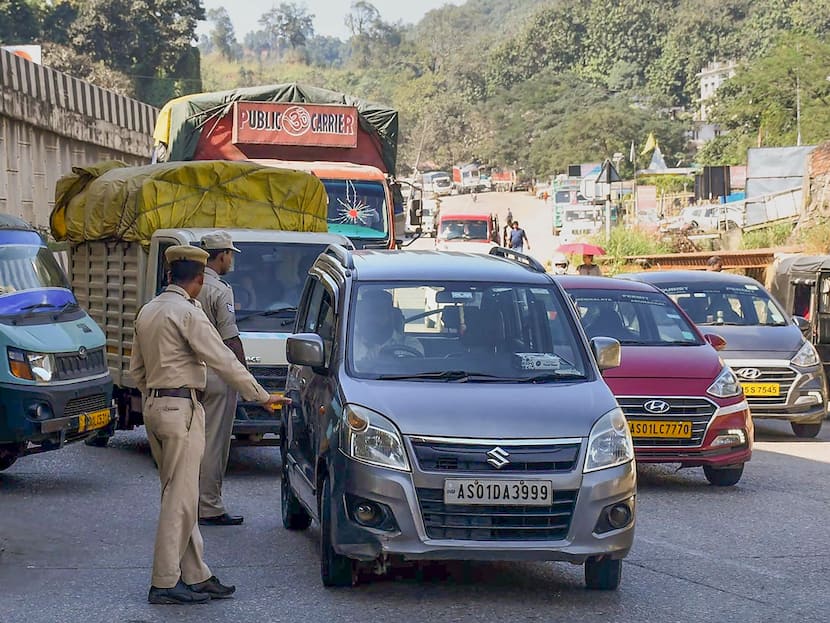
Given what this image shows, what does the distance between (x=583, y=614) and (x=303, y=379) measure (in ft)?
8.59

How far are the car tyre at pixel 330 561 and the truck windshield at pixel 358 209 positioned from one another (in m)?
12.5

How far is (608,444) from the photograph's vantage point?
7336 millimetres

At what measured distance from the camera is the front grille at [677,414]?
1134 centimetres

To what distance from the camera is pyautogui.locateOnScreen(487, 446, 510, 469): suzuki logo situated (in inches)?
278

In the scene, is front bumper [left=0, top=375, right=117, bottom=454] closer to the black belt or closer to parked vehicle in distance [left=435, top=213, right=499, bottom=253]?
the black belt

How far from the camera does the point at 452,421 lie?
717 centimetres

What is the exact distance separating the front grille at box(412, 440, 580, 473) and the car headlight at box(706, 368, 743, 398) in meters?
4.66

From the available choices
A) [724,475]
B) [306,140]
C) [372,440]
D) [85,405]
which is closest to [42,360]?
[85,405]

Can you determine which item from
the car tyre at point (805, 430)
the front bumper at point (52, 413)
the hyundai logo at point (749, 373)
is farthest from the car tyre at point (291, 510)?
the car tyre at point (805, 430)

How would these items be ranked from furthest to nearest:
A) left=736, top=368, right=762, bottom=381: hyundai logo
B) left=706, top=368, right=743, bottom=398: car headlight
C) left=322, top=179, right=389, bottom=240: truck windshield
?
left=322, top=179, right=389, bottom=240: truck windshield → left=736, top=368, right=762, bottom=381: hyundai logo → left=706, top=368, right=743, bottom=398: car headlight

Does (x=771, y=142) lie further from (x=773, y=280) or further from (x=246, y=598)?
(x=246, y=598)

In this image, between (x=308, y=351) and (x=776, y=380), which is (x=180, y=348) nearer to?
(x=308, y=351)

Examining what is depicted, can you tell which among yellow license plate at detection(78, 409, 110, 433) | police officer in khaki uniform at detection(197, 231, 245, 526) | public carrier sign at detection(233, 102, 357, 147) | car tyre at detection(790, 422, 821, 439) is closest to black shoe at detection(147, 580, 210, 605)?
police officer in khaki uniform at detection(197, 231, 245, 526)

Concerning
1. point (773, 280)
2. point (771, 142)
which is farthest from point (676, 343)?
point (771, 142)
